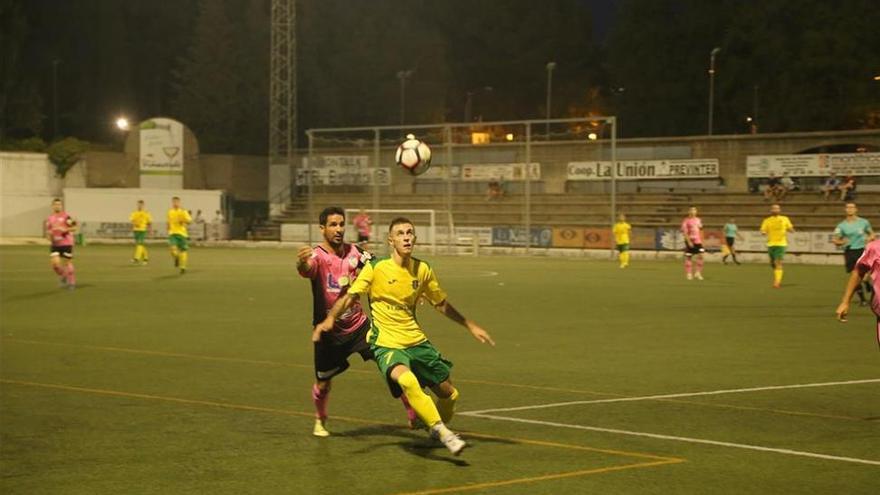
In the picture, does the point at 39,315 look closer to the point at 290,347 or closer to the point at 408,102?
the point at 290,347

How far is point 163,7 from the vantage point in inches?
4496

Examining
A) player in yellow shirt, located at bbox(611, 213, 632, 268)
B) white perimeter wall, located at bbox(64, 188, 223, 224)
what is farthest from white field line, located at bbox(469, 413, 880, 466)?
white perimeter wall, located at bbox(64, 188, 223, 224)

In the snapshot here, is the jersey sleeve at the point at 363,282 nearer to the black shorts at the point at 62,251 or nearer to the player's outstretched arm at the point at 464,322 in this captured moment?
the player's outstretched arm at the point at 464,322

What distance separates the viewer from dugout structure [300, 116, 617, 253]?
181 feet

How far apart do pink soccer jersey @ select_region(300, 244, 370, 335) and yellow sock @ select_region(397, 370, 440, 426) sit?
1.29 m

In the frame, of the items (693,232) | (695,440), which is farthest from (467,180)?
(695,440)

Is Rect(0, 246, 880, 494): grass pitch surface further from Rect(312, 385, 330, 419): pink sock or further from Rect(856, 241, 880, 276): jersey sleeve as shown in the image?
Rect(856, 241, 880, 276): jersey sleeve

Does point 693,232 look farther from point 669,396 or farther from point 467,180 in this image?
point 467,180

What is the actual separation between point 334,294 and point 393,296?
984 millimetres

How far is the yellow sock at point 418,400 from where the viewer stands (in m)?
8.96

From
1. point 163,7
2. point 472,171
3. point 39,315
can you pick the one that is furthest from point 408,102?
point 39,315

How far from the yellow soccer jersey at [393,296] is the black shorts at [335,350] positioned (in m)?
0.76

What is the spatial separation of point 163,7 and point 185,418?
4274 inches

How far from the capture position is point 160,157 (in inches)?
2825
